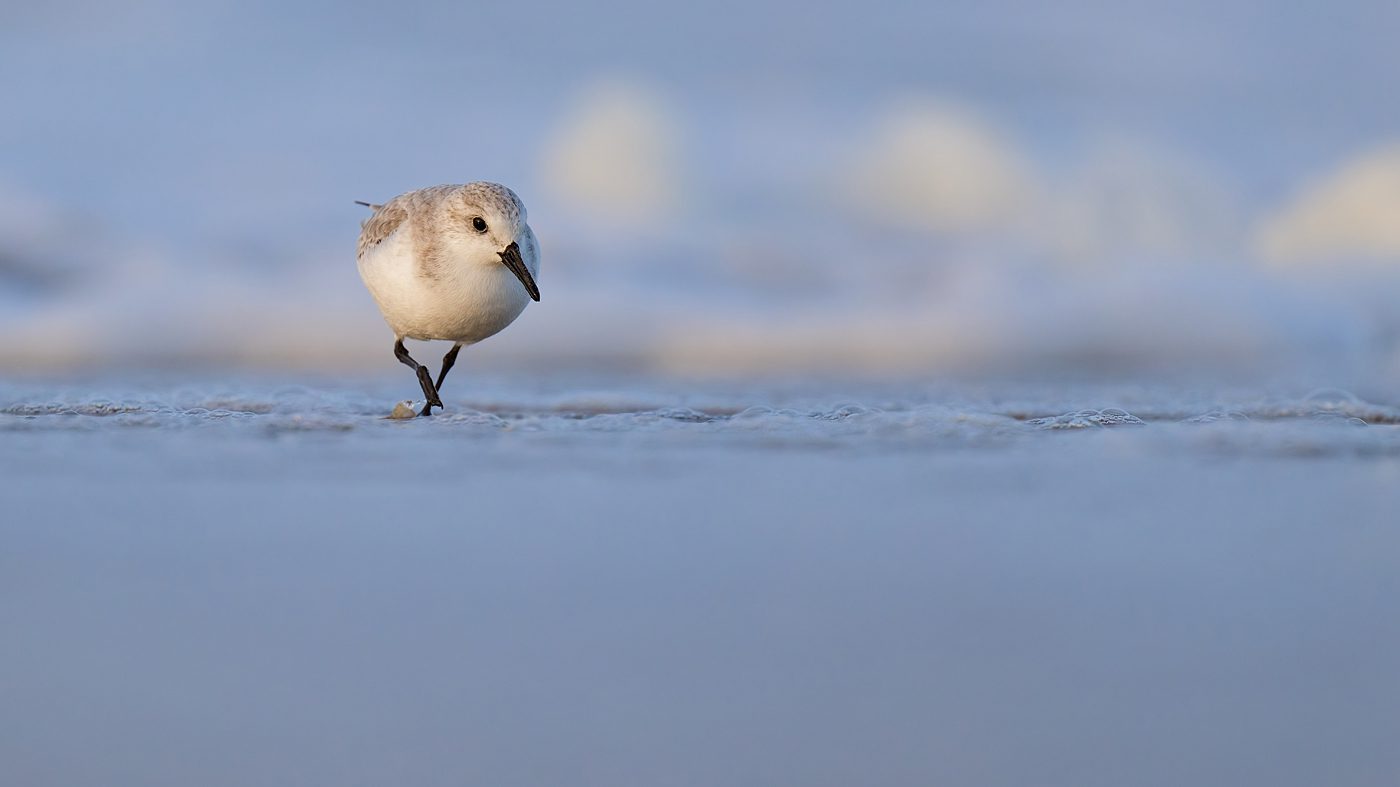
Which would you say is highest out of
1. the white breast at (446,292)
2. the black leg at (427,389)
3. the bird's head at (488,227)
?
the bird's head at (488,227)

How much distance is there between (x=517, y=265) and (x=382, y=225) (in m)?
0.70

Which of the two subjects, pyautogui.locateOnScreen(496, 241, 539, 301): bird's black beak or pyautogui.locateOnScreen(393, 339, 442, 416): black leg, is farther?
pyautogui.locateOnScreen(393, 339, 442, 416): black leg

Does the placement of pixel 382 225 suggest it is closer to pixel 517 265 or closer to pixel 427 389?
pixel 427 389

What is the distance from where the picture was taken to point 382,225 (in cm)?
438

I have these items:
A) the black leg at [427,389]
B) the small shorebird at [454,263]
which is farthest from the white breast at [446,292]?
the black leg at [427,389]

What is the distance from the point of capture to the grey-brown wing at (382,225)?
169 inches

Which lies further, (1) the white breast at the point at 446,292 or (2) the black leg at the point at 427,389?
(2) the black leg at the point at 427,389

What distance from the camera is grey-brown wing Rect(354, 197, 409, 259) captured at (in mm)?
4293

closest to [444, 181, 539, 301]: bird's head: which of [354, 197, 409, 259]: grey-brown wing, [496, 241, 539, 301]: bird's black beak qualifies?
[496, 241, 539, 301]: bird's black beak

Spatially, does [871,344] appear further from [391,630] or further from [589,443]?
[391,630]

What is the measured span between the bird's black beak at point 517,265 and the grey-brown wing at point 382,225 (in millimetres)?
490

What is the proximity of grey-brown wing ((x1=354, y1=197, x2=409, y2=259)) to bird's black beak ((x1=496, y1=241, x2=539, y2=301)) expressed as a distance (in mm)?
490

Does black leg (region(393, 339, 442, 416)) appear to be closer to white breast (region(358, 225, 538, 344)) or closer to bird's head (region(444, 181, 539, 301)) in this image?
white breast (region(358, 225, 538, 344))

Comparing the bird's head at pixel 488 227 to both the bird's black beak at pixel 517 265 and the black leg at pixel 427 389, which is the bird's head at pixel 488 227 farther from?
the black leg at pixel 427 389
